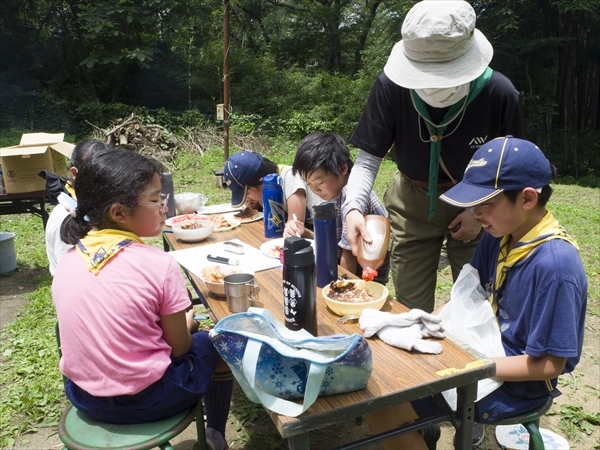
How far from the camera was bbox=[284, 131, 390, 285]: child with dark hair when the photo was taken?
2.59 meters

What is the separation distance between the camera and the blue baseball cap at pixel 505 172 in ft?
5.08

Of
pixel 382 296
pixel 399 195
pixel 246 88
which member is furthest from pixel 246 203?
pixel 246 88

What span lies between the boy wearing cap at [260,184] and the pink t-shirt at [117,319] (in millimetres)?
1149

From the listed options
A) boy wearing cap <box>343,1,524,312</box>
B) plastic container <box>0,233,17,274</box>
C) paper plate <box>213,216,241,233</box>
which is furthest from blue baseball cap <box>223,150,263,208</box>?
plastic container <box>0,233,17,274</box>

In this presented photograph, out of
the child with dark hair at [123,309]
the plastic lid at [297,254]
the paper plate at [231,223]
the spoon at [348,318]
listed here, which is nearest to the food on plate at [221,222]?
the paper plate at [231,223]

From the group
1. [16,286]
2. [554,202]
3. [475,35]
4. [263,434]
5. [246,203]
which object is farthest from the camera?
[554,202]

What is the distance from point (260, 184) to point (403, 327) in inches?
74.4

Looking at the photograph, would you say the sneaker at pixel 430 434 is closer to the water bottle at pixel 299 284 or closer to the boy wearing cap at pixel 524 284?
the boy wearing cap at pixel 524 284

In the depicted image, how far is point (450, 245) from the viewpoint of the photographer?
95.1 inches

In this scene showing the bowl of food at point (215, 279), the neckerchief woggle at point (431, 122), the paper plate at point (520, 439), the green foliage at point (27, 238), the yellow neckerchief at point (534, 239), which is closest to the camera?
the yellow neckerchief at point (534, 239)

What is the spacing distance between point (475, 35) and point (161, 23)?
1779 cm

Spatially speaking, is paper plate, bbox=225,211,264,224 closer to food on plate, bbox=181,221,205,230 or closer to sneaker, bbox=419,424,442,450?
food on plate, bbox=181,221,205,230

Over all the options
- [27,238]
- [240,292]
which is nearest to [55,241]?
[240,292]

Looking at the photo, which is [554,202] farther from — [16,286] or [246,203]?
[16,286]
